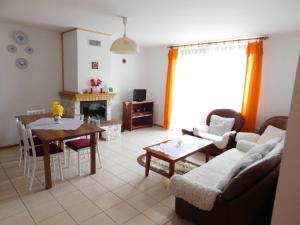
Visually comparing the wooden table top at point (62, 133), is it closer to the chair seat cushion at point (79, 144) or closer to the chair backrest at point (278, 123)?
the chair seat cushion at point (79, 144)

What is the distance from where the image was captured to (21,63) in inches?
160

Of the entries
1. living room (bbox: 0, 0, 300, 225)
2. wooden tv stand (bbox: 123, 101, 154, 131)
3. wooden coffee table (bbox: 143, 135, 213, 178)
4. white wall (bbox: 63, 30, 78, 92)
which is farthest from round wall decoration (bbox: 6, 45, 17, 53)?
wooden coffee table (bbox: 143, 135, 213, 178)

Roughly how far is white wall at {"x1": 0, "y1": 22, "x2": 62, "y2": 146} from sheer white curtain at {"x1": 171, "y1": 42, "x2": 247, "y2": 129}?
10.1 feet

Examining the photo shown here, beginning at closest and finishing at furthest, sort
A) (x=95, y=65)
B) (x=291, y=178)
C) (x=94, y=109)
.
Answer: (x=291, y=178), (x=95, y=65), (x=94, y=109)

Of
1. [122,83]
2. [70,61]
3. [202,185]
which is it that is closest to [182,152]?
[202,185]

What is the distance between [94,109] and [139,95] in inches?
61.4

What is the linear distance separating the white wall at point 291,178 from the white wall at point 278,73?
343 centimetres

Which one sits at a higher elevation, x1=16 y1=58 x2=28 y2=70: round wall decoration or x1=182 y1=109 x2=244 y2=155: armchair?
x1=16 y1=58 x2=28 y2=70: round wall decoration

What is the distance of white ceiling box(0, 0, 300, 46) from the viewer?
8.30 ft

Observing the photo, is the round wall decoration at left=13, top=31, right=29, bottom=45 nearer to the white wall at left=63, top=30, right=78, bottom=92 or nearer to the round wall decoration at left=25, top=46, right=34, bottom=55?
the round wall decoration at left=25, top=46, right=34, bottom=55

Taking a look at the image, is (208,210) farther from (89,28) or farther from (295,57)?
(89,28)

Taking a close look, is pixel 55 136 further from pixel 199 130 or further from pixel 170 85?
pixel 170 85

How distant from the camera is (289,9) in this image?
2.54 meters

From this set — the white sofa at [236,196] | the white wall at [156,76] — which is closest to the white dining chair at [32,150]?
the white sofa at [236,196]
